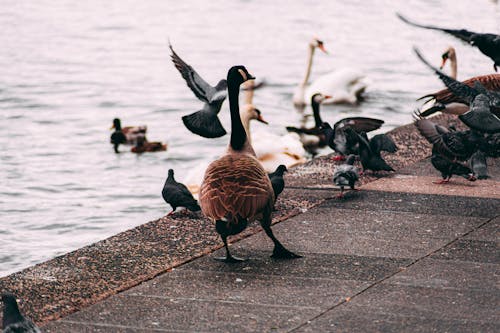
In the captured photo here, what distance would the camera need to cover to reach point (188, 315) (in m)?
6.59

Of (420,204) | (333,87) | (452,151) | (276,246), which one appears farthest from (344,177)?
(333,87)

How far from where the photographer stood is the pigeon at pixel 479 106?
9.50 metres

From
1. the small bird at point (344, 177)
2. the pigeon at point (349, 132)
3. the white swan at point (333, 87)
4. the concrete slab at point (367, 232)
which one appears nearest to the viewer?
the concrete slab at point (367, 232)

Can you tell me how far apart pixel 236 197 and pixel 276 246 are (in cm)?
51

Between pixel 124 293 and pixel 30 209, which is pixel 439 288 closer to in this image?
pixel 124 293

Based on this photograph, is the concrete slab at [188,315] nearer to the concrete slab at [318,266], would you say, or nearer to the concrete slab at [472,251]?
the concrete slab at [318,266]

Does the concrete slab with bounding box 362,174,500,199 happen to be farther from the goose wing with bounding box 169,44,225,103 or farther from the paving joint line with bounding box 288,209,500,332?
the goose wing with bounding box 169,44,225,103

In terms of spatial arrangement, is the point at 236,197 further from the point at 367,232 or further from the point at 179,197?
the point at 179,197

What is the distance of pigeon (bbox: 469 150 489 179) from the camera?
387 inches

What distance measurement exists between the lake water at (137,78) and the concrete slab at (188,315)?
428 cm

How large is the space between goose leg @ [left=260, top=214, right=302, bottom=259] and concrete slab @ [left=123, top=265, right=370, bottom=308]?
1.14 feet

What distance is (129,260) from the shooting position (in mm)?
7742

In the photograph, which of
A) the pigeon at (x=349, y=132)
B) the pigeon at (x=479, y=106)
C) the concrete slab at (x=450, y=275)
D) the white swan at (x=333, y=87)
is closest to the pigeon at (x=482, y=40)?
the pigeon at (x=479, y=106)

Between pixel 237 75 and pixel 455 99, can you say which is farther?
pixel 455 99
